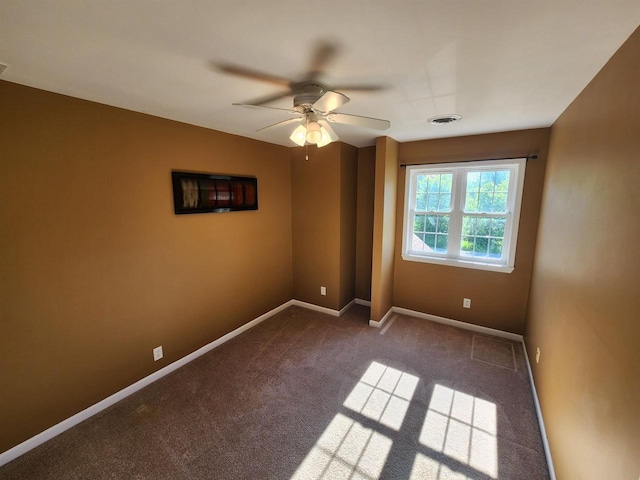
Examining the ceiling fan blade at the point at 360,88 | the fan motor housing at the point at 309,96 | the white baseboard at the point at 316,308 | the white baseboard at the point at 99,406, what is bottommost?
the white baseboard at the point at 99,406

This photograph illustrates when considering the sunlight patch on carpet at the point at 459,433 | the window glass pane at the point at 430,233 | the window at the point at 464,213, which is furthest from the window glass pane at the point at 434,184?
the sunlight patch on carpet at the point at 459,433

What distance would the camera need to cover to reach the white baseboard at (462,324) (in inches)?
122

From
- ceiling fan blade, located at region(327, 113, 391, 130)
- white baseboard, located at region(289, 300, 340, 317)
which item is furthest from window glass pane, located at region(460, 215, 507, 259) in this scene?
ceiling fan blade, located at region(327, 113, 391, 130)

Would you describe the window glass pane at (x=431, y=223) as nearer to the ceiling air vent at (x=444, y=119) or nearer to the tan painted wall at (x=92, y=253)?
the ceiling air vent at (x=444, y=119)

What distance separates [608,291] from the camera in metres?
1.18

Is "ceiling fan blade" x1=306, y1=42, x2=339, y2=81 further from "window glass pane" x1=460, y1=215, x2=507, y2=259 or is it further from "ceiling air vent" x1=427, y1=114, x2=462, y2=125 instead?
"window glass pane" x1=460, y1=215, x2=507, y2=259

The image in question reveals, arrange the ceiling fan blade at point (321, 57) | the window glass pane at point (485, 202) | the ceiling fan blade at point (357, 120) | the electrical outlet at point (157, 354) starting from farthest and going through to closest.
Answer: the window glass pane at point (485, 202) → the electrical outlet at point (157, 354) → the ceiling fan blade at point (357, 120) → the ceiling fan blade at point (321, 57)

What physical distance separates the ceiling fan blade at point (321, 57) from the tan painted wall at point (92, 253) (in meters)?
1.57

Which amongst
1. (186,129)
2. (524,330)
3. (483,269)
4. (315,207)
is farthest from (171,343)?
(524,330)

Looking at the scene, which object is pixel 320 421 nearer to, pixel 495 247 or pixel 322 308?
pixel 322 308

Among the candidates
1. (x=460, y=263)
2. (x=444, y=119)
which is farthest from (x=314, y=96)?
(x=460, y=263)

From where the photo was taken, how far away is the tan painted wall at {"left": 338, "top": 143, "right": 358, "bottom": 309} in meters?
3.52

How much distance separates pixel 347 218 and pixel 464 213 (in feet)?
4.63

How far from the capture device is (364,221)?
3.88m
